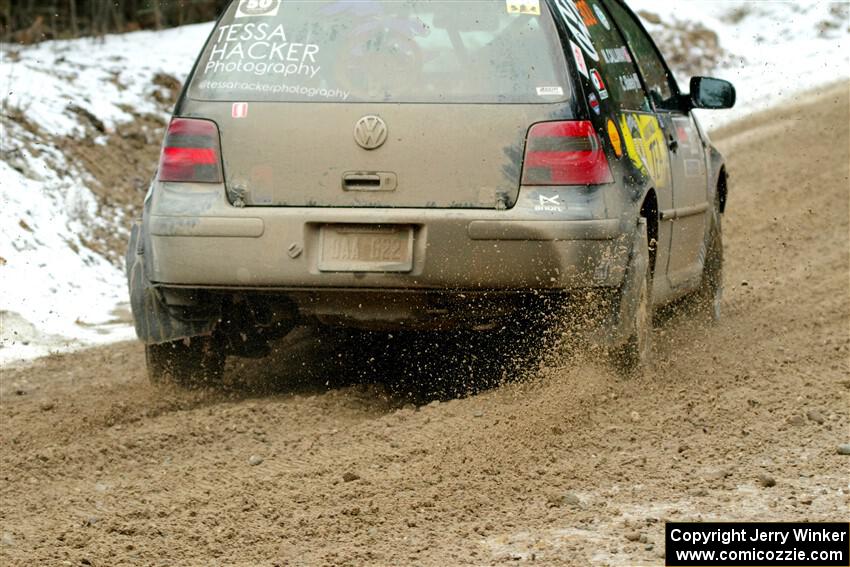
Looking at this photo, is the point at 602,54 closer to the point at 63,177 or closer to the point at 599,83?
the point at 599,83

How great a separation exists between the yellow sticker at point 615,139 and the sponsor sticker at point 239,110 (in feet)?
→ 4.79

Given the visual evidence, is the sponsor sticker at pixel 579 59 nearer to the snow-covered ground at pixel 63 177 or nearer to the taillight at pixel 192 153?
the taillight at pixel 192 153

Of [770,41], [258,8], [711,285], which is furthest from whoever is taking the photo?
[770,41]

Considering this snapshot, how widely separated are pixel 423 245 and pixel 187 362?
1426 mm

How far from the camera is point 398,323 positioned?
595 centimetres

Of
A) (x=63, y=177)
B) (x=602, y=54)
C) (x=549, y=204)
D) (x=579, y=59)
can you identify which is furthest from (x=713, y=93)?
(x=63, y=177)

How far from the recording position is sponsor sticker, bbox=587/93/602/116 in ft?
19.0

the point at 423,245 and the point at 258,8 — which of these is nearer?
the point at 423,245

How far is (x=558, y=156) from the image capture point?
18.5 feet

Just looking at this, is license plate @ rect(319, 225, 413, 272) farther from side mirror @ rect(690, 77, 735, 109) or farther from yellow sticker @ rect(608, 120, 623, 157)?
side mirror @ rect(690, 77, 735, 109)

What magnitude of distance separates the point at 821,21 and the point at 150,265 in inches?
935

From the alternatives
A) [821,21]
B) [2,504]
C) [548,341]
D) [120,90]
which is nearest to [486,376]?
[548,341]

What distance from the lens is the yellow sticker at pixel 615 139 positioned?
591 cm

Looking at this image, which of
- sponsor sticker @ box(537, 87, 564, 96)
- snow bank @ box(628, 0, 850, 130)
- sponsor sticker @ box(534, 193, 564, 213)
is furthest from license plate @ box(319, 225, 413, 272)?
snow bank @ box(628, 0, 850, 130)
